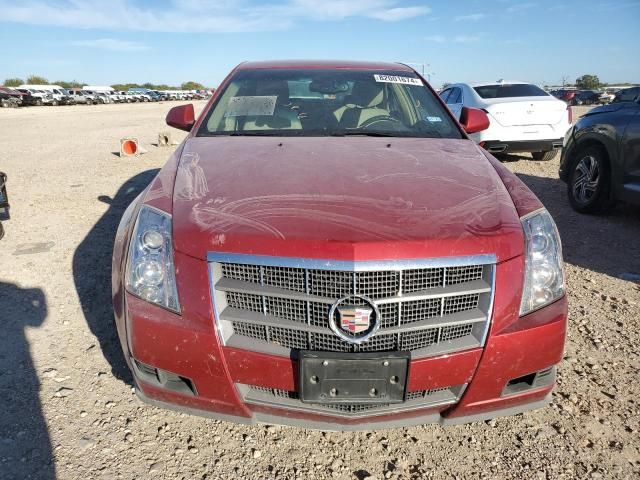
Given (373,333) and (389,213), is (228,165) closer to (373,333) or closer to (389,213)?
(389,213)

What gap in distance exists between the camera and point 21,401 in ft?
7.61

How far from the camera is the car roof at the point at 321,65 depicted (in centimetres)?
354

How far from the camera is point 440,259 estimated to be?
65.2 inches

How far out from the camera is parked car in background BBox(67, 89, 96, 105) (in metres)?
50.7

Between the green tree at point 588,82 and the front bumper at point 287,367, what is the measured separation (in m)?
85.3

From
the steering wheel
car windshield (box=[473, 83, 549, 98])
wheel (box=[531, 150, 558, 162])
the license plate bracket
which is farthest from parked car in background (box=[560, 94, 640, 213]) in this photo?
the license plate bracket

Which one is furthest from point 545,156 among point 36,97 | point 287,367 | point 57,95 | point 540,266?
point 57,95

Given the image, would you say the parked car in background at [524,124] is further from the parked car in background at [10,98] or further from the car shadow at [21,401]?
the parked car in background at [10,98]

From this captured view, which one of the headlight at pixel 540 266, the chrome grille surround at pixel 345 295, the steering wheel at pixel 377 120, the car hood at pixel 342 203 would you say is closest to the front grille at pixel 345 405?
the chrome grille surround at pixel 345 295

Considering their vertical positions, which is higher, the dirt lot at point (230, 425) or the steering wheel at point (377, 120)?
the steering wheel at point (377, 120)

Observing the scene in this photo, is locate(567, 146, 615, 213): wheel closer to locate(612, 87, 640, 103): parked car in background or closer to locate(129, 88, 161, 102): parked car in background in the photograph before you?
locate(612, 87, 640, 103): parked car in background

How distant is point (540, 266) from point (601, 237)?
3.58 m

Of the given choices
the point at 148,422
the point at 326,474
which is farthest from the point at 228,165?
the point at 326,474

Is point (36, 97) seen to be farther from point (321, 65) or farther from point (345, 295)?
point (345, 295)
